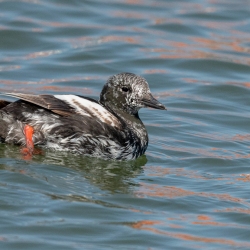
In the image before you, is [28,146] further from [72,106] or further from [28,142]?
[72,106]

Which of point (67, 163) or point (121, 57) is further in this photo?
point (121, 57)

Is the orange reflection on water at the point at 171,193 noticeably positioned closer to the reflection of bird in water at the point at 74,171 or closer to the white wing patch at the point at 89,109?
the reflection of bird in water at the point at 74,171

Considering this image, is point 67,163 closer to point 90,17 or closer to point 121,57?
point 121,57

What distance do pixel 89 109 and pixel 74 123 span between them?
0.28 metres

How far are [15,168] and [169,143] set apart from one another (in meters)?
2.88

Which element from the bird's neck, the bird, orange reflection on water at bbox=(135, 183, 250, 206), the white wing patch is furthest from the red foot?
orange reflection on water at bbox=(135, 183, 250, 206)

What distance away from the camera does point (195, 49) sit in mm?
16016

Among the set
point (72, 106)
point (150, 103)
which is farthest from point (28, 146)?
point (150, 103)

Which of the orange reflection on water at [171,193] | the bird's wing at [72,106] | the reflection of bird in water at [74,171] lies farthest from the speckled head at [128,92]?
the orange reflection on water at [171,193]

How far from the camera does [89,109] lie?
945 centimetres

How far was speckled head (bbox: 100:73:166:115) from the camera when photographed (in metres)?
9.88

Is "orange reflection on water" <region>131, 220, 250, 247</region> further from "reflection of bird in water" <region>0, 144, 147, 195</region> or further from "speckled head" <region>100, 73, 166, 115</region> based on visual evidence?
"speckled head" <region>100, 73, 166, 115</region>

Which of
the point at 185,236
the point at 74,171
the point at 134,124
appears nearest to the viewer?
the point at 185,236

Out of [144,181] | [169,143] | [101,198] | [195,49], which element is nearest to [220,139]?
[169,143]
